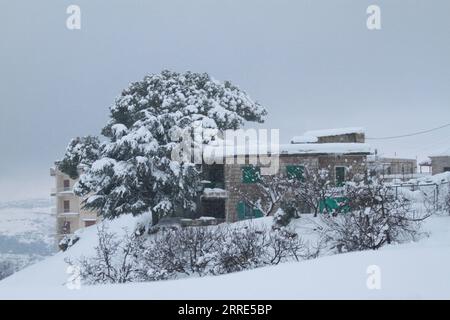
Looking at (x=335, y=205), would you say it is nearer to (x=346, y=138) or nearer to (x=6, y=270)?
(x=346, y=138)

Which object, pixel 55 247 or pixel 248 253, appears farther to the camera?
pixel 55 247

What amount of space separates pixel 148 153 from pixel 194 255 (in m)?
4.82

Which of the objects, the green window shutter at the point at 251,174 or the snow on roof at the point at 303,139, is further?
the snow on roof at the point at 303,139

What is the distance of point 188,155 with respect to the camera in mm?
15016

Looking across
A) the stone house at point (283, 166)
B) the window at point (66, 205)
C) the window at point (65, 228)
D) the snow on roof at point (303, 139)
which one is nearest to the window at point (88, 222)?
the window at point (65, 228)

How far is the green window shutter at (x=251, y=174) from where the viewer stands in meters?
14.8

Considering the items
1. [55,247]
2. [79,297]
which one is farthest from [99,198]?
[79,297]

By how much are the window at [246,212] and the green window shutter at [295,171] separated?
1.44 m

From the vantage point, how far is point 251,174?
48.8ft

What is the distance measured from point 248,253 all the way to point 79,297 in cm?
534

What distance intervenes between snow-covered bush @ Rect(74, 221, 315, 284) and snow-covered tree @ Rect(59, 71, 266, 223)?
11.6ft

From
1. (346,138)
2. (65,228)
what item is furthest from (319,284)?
(65,228)

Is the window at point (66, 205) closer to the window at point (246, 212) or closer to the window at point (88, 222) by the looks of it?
the window at point (88, 222)
